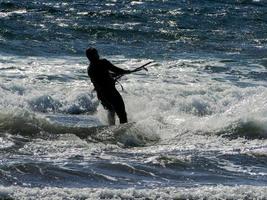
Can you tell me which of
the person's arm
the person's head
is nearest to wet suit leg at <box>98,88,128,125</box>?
the person's arm

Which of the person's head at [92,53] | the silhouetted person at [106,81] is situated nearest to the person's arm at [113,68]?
the silhouetted person at [106,81]

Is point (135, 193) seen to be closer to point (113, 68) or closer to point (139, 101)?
point (113, 68)

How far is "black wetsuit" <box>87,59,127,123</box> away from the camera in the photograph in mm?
13802

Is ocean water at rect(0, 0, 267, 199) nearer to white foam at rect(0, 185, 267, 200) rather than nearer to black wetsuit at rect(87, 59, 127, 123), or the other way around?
white foam at rect(0, 185, 267, 200)

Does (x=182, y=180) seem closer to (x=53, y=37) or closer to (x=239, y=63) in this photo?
(x=239, y=63)

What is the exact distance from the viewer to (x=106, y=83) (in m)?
13.9

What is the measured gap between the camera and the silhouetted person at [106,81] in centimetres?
1378

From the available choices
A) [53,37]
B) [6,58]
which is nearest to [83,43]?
[53,37]

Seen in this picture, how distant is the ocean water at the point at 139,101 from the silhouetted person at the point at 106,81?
1.82 feet

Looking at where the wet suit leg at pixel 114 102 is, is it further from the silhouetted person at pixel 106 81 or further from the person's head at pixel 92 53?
the person's head at pixel 92 53

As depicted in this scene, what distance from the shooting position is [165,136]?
13.6 meters

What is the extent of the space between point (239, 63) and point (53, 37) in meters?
6.39

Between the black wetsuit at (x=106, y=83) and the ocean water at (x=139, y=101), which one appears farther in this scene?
the black wetsuit at (x=106, y=83)

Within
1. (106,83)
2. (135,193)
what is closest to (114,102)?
(106,83)
